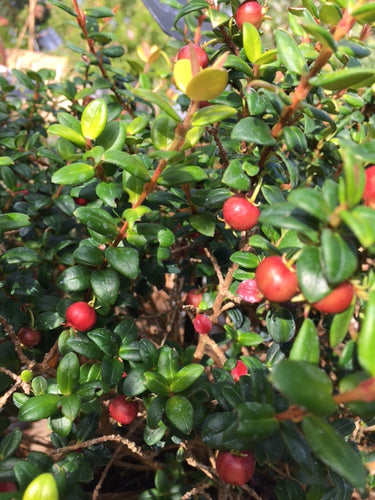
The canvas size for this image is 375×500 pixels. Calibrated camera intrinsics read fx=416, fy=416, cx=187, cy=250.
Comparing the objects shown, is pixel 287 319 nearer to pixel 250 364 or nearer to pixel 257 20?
pixel 250 364

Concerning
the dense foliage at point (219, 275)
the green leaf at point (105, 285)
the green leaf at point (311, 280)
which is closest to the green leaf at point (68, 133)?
the dense foliage at point (219, 275)

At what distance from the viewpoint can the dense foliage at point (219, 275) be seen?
47 centimetres

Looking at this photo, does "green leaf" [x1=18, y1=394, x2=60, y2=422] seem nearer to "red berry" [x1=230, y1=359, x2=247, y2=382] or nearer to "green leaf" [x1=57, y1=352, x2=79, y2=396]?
"green leaf" [x1=57, y1=352, x2=79, y2=396]

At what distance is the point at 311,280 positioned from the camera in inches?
18.2

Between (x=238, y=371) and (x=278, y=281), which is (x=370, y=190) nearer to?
(x=278, y=281)

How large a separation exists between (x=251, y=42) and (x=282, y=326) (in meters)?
0.49

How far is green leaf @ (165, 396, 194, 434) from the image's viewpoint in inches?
25.1

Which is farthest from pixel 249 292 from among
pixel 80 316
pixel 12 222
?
pixel 12 222

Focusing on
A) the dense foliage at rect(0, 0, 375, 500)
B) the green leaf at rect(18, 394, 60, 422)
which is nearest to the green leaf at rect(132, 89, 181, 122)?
the dense foliage at rect(0, 0, 375, 500)

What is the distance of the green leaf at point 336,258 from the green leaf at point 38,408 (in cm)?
48

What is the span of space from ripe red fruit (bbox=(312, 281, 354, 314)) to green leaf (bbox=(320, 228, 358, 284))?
0.12 ft

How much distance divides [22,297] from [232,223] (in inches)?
20.0

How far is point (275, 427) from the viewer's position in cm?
52

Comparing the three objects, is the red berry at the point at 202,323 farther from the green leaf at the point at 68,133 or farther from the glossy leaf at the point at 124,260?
the green leaf at the point at 68,133
